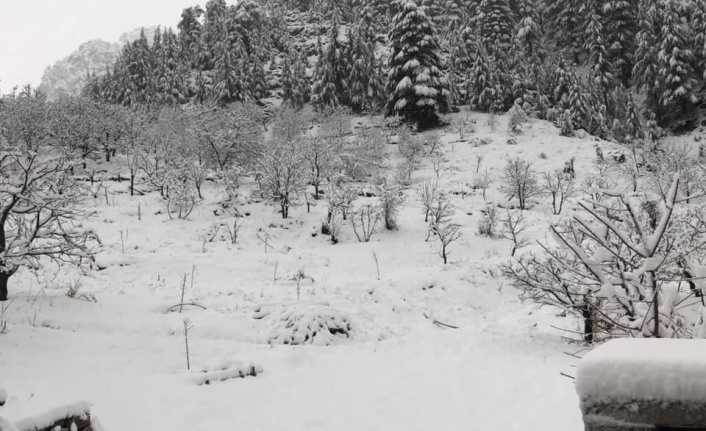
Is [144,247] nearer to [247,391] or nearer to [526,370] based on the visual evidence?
[247,391]

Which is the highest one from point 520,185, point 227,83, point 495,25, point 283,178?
point 495,25

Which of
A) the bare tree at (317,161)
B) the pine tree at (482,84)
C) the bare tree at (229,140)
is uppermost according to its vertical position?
the pine tree at (482,84)

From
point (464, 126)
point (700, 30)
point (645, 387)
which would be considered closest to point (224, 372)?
point (645, 387)

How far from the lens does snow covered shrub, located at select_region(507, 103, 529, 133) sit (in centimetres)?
3894

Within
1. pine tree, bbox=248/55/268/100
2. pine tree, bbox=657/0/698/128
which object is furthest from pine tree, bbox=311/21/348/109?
pine tree, bbox=657/0/698/128

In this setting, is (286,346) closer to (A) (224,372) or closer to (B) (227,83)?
(A) (224,372)

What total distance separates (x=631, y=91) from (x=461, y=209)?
34.8 metres

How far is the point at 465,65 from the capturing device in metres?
50.9

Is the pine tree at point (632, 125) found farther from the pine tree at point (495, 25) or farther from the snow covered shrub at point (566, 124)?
the pine tree at point (495, 25)

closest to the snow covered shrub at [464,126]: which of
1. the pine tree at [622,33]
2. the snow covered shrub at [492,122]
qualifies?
the snow covered shrub at [492,122]

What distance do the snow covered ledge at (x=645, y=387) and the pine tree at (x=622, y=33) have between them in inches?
2343

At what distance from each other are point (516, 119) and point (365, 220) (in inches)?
892

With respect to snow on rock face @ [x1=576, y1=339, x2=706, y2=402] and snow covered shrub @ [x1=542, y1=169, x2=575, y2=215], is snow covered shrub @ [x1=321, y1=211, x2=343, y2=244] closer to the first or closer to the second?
snow covered shrub @ [x1=542, y1=169, x2=575, y2=215]

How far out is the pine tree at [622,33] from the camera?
49.9 metres
